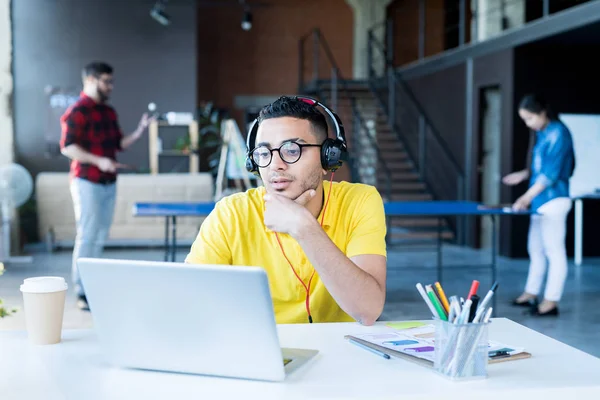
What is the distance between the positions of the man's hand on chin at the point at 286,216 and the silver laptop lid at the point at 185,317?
452 millimetres

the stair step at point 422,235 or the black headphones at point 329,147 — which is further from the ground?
the black headphones at point 329,147

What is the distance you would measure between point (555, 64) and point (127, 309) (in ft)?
25.2

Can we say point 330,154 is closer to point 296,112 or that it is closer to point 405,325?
point 296,112

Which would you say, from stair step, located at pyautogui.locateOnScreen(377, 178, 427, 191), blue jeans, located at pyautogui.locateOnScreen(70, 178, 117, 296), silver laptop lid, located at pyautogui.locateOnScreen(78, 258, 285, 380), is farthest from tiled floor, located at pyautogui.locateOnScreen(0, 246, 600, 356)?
silver laptop lid, located at pyautogui.locateOnScreen(78, 258, 285, 380)

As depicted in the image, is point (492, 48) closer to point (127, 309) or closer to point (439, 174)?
point (439, 174)

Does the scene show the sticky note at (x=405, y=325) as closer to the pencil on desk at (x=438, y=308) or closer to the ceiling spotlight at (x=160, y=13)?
the pencil on desk at (x=438, y=308)

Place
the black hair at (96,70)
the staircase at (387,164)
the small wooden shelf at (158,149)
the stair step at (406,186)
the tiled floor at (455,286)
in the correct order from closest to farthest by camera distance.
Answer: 1. the tiled floor at (455,286)
2. the black hair at (96,70)
3. the staircase at (387,164)
4. the stair step at (406,186)
5. the small wooden shelf at (158,149)

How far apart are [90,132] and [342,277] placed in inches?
149

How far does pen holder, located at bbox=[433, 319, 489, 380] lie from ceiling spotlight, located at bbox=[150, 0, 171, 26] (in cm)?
942

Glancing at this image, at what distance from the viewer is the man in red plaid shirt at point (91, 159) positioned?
4.77 meters

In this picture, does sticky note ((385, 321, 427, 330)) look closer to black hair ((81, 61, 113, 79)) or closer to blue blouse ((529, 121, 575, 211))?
blue blouse ((529, 121, 575, 211))

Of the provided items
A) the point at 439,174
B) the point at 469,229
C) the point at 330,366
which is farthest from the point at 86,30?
the point at 330,366

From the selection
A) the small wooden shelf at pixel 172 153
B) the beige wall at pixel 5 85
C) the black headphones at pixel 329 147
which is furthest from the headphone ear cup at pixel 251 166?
the small wooden shelf at pixel 172 153

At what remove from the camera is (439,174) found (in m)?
9.94
